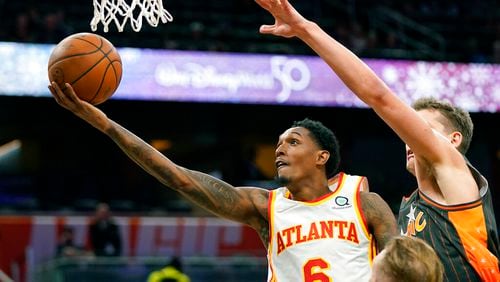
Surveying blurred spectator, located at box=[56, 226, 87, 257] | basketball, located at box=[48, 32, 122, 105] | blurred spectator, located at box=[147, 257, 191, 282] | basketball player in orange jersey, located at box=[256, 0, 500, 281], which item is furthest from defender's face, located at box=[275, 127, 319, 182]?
blurred spectator, located at box=[56, 226, 87, 257]

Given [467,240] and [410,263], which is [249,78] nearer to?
[467,240]

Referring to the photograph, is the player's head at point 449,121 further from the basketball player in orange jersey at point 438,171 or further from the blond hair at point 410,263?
the blond hair at point 410,263

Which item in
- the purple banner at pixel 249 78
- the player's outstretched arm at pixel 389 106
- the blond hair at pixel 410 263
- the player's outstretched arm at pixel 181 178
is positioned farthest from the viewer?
the purple banner at pixel 249 78

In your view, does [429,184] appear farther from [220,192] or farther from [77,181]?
[77,181]

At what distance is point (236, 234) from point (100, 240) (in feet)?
6.68

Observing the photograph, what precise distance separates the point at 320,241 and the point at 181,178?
2.21ft

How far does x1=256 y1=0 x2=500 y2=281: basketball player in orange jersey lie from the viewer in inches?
121

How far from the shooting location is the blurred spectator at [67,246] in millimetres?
10445

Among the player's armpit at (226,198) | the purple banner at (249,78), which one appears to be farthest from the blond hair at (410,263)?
the purple banner at (249,78)

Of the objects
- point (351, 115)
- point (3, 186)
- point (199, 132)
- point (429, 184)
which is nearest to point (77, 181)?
point (3, 186)

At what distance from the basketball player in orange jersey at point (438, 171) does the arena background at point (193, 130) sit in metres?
8.54

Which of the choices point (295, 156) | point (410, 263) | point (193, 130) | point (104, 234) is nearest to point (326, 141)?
point (295, 156)

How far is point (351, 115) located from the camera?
1617cm

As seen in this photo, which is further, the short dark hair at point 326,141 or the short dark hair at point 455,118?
the short dark hair at point 326,141
